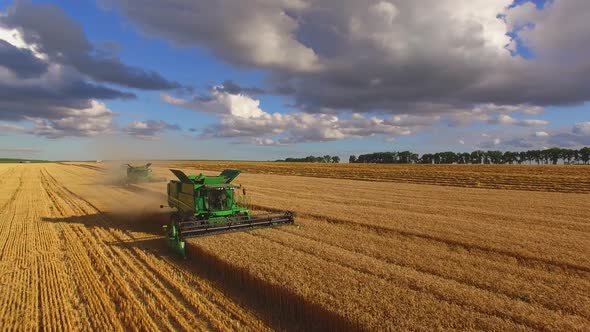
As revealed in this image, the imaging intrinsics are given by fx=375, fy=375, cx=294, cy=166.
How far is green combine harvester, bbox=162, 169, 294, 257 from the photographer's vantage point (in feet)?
38.2

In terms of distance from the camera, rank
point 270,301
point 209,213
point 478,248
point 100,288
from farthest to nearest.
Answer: point 209,213 → point 478,248 → point 100,288 → point 270,301

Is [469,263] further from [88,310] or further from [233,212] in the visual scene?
[88,310]

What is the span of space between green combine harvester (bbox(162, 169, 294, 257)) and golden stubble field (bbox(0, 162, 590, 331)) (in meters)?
0.44

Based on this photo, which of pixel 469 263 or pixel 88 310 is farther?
pixel 469 263

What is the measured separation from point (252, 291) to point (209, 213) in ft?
17.0

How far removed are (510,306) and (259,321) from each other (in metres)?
4.42

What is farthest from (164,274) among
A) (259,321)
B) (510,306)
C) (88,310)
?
(510,306)

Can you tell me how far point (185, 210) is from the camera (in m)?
13.7

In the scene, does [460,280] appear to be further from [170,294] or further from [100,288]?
[100,288]

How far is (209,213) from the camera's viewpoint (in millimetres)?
12773

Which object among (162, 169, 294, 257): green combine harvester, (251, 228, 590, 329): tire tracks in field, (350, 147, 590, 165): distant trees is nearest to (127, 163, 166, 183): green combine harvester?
(162, 169, 294, 257): green combine harvester

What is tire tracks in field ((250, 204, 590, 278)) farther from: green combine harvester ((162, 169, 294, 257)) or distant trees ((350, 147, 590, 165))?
distant trees ((350, 147, 590, 165))

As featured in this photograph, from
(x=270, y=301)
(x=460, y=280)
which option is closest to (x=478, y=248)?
(x=460, y=280)

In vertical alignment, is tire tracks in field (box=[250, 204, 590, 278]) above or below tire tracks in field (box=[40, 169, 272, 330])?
above
